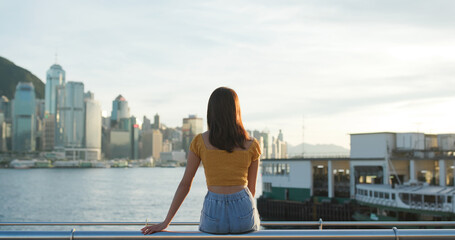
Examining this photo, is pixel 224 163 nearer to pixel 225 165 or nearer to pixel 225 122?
pixel 225 165

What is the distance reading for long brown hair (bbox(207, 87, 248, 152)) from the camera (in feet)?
13.8

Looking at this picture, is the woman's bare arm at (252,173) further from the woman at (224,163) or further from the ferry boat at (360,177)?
the ferry boat at (360,177)

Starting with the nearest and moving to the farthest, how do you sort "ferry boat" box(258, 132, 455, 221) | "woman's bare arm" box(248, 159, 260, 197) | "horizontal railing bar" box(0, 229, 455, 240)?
"horizontal railing bar" box(0, 229, 455, 240) < "woman's bare arm" box(248, 159, 260, 197) < "ferry boat" box(258, 132, 455, 221)

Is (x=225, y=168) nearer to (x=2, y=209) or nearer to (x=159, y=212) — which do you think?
(x=159, y=212)

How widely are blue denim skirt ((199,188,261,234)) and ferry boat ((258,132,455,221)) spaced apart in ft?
141

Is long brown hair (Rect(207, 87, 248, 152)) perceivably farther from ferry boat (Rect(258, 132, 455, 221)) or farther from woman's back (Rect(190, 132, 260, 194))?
ferry boat (Rect(258, 132, 455, 221))

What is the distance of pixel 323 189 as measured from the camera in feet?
186

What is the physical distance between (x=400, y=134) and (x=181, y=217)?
2738 centimetres

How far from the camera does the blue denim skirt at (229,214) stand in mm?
4055

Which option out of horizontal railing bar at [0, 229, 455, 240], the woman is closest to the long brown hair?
the woman

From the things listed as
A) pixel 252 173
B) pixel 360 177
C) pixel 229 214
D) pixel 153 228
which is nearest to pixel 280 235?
pixel 229 214

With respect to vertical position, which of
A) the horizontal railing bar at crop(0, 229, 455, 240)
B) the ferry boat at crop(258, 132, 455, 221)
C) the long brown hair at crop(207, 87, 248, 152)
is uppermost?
the long brown hair at crop(207, 87, 248, 152)

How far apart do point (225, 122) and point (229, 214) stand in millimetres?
732

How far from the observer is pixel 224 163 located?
4.21 m
